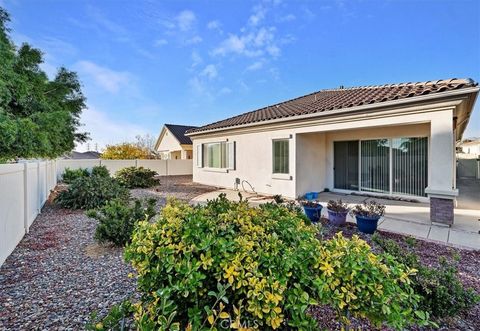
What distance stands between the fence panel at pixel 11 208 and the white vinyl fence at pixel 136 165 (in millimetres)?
15686

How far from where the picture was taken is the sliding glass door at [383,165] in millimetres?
9102

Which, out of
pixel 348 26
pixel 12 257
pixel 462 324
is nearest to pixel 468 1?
pixel 348 26

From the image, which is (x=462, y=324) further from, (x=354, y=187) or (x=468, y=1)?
(x=468, y=1)

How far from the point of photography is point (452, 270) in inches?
115

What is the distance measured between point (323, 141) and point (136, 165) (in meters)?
17.4

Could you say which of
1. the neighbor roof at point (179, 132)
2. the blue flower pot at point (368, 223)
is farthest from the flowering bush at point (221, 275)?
the neighbor roof at point (179, 132)

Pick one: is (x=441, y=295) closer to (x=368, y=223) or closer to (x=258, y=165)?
(x=368, y=223)

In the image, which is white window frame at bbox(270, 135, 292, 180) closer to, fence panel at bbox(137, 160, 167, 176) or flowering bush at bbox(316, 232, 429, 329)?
flowering bush at bbox(316, 232, 429, 329)

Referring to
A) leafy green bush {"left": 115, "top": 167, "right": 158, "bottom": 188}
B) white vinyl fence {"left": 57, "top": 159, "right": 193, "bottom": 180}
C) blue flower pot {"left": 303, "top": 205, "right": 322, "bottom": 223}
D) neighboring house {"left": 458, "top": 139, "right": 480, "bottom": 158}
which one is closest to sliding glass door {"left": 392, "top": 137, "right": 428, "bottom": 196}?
blue flower pot {"left": 303, "top": 205, "right": 322, "bottom": 223}

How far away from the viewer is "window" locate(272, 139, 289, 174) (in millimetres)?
10602

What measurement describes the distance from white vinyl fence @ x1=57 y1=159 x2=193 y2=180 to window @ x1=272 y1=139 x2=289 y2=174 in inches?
601

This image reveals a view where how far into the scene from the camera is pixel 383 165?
9930 millimetres

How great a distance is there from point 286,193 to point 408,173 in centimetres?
478

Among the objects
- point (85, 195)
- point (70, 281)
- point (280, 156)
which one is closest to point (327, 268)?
point (70, 281)
